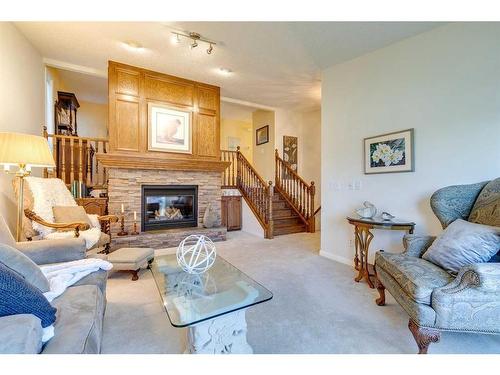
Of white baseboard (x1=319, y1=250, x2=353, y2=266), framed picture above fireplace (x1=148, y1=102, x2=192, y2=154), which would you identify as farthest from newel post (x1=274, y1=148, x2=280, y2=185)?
white baseboard (x1=319, y1=250, x2=353, y2=266)

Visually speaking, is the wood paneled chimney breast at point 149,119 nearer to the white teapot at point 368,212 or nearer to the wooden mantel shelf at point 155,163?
the wooden mantel shelf at point 155,163

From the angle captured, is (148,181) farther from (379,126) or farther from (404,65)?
(404,65)

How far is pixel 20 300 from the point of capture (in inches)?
34.8

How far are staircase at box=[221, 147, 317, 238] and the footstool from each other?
253 cm

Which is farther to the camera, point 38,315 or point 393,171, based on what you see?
point 393,171

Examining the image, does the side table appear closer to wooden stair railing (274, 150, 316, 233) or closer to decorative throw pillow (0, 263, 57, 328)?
wooden stair railing (274, 150, 316, 233)

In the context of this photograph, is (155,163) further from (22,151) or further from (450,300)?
(450,300)

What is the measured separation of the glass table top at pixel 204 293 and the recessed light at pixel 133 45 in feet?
9.43

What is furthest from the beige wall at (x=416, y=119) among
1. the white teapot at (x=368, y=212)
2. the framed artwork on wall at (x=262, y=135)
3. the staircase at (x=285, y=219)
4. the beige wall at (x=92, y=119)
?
the beige wall at (x=92, y=119)

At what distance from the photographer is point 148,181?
3.92m

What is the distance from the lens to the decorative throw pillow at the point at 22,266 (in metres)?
1.11

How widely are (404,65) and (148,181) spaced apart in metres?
4.03

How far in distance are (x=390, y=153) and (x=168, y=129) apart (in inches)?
135
